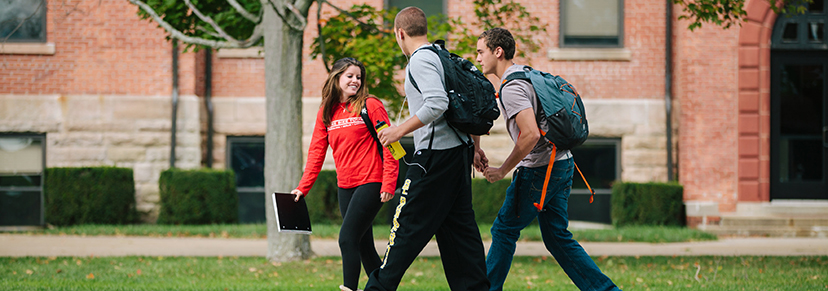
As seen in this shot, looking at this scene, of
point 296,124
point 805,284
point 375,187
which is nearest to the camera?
point 375,187

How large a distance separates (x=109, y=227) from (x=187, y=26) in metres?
4.32

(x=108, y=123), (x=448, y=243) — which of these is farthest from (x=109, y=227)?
(x=448, y=243)

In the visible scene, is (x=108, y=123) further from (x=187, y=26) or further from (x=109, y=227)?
(x=187, y=26)

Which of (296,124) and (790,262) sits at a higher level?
(296,124)

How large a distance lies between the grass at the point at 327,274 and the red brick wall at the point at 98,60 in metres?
5.02

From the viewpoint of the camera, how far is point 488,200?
11633 millimetres

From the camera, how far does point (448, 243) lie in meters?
3.77

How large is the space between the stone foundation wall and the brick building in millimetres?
18

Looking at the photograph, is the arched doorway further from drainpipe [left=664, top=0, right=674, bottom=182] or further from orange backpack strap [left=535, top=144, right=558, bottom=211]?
orange backpack strap [left=535, top=144, right=558, bottom=211]

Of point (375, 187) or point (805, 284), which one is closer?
point (375, 187)

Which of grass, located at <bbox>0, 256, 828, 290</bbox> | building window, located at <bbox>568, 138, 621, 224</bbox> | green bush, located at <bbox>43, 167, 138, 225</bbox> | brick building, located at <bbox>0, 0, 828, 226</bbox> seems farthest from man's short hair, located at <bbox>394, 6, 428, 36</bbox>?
green bush, located at <bbox>43, 167, 138, 225</bbox>

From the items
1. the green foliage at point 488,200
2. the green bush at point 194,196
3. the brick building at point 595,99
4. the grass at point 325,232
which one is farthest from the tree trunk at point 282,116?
the green foliage at point 488,200

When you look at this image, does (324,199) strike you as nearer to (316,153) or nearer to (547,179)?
(316,153)

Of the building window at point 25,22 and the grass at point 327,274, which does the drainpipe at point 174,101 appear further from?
the grass at point 327,274
